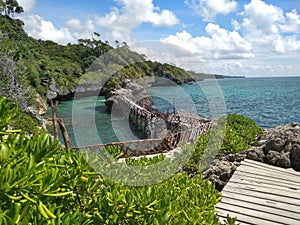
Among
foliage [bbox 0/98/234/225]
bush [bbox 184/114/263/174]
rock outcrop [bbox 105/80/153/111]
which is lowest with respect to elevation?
rock outcrop [bbox 105/80/153/111]

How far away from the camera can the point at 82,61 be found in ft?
195

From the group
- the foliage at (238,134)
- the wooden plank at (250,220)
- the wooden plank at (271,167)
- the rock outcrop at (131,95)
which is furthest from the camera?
the rock outcrop at (131,95)

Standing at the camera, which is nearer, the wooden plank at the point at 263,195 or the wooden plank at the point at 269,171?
the wooden plank at the point at 263,195

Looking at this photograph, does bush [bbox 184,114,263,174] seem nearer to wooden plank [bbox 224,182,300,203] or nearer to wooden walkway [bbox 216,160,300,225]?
wooden walkway [bbox 216,160,300,225]

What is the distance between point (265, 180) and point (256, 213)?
1.09 m

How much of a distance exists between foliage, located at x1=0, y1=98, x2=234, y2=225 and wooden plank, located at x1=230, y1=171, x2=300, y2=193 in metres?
2.46

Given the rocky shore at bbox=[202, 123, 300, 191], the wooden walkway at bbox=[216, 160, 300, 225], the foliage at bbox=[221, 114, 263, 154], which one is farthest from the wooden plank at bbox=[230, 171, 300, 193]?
the foliage at bbox=[221, 114, 263, 154]

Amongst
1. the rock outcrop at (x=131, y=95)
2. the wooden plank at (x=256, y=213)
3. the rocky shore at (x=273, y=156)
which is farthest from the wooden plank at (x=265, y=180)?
the rock outcrop at (x=131, y=95)

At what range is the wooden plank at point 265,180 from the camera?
4125 mm

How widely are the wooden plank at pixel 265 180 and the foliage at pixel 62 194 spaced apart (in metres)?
2.46

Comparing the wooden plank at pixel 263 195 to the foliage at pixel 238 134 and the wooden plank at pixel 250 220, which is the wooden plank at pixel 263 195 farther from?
the foliage at pixel 238 134

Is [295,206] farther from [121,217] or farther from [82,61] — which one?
[82,61]

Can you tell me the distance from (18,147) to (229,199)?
10.1 feet

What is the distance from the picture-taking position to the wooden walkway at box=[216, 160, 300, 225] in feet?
11.0
